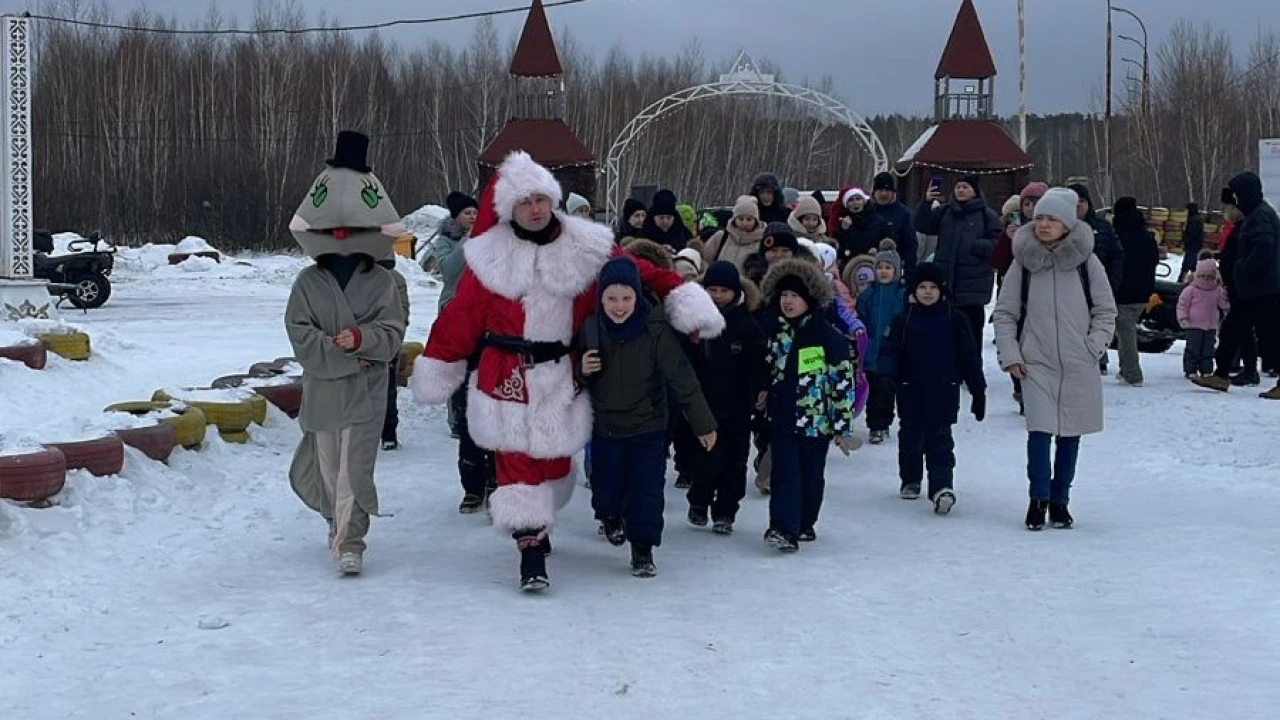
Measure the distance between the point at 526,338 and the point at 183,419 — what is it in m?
3.37

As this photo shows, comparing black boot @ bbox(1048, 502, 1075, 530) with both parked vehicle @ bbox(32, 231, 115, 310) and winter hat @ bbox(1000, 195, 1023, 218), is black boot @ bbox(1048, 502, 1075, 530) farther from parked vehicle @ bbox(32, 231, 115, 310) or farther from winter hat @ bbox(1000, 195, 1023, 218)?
parked vehicle @ bbox(32, 231, 115, 310)

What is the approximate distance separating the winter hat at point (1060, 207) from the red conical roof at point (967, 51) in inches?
1110

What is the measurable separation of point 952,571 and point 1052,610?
799mm

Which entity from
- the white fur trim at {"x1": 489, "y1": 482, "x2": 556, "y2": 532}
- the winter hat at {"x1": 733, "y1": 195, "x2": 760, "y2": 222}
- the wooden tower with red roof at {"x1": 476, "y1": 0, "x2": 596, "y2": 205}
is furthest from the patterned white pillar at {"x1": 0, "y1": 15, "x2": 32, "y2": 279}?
the wooden tower with red roof at {"x1": 476, "y1": 0, "x2": 596, "y2": 205}

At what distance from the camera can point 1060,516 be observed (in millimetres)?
7785

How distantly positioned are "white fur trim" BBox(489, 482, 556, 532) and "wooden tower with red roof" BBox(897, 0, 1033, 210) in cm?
2693

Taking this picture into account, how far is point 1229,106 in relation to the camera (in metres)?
54.2

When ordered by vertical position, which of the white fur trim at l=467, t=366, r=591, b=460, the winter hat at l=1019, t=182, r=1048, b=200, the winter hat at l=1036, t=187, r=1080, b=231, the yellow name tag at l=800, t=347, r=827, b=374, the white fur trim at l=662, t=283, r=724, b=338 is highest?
the winter hat at l=1019, t=182, r=1048, b=200

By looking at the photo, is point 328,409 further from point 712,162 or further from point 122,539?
point 712,162

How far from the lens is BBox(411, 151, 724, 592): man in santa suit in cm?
636

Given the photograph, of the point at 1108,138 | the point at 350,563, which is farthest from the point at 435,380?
the point at 1108,138

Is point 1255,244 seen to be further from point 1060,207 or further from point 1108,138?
point 1108,138

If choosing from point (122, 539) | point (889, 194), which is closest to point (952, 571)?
point (122, 539)

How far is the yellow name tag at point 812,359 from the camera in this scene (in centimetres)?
728
